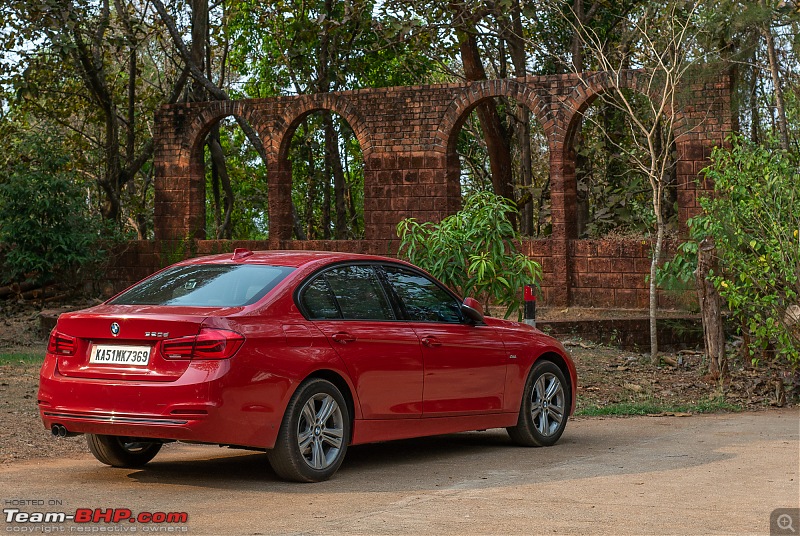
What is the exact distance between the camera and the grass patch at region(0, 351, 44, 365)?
51.3 feet

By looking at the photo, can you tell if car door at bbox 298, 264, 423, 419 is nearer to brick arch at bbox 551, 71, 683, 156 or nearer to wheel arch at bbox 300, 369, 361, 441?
wheel arch at bbox 300, 369, 361, 441

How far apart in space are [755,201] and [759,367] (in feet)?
8.60

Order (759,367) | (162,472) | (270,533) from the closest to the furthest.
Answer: (270,533), (162,472), (759,367)

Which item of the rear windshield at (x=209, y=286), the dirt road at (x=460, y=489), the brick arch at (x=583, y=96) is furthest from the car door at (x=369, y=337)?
the brick arch at (x=583, y=96)

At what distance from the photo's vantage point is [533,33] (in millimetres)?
27719

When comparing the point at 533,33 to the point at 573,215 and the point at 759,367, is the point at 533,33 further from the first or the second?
the point at 759,367

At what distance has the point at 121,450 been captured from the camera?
8141mm

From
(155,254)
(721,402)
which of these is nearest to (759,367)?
(721,402)

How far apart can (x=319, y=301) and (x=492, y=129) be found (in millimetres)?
18789

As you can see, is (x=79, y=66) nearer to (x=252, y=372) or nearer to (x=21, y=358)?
(x=21, y=358)

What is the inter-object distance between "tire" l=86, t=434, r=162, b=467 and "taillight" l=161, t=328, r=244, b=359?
115 centimetres

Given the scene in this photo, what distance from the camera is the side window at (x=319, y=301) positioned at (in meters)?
7.72

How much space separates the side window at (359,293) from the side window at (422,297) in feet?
0.66

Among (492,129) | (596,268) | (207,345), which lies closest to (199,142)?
(492,129)
